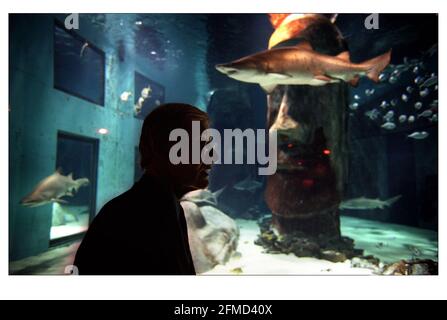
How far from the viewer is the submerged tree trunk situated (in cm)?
647

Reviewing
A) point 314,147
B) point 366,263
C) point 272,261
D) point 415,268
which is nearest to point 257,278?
point 272,261

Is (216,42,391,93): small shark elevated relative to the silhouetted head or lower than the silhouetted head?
elevated

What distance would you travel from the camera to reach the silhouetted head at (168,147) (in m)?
1.18

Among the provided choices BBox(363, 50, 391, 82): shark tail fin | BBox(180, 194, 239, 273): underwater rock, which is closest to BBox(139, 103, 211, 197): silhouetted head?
BBox(180, 194, 239, 273): underwater rock

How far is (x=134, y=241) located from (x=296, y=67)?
4233mm

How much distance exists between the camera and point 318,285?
12.7 ft

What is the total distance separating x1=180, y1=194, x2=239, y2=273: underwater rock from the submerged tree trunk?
1.50 metres

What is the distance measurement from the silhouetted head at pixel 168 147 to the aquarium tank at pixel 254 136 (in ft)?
0.74

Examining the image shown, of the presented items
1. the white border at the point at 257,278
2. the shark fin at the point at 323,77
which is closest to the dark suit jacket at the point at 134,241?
the white border at the point at 257,278

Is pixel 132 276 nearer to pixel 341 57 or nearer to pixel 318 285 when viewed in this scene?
pixel 318 285

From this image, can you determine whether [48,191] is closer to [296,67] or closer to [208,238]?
Answer: [208,238]

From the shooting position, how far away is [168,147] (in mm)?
1193

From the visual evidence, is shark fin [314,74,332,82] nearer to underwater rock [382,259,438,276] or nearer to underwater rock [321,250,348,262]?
underwater rock [382,259,438,276]

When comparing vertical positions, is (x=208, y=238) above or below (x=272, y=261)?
above
